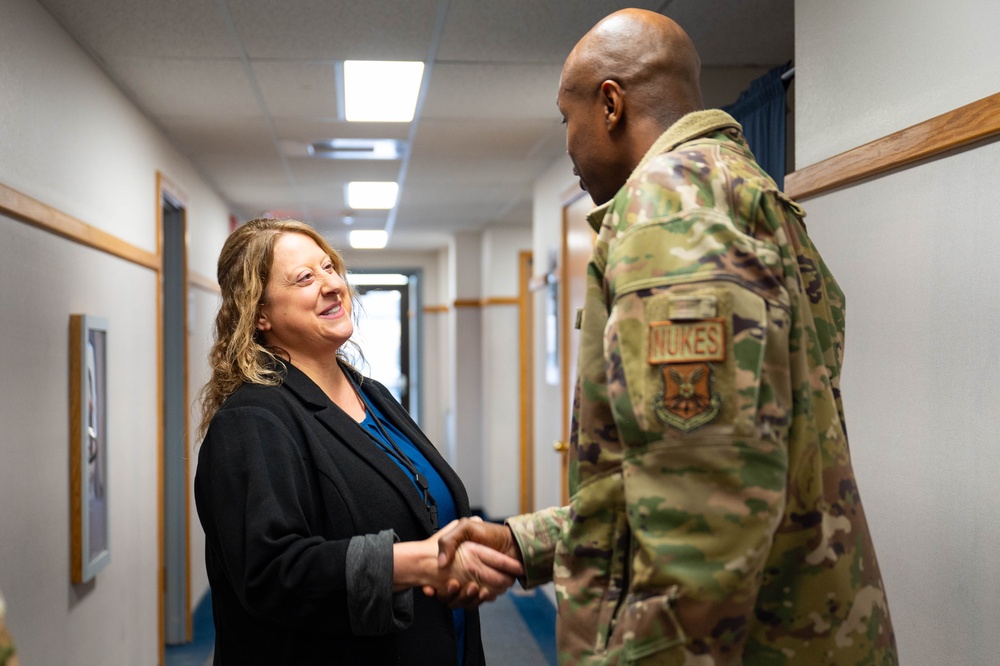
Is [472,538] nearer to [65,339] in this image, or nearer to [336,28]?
[65,339]

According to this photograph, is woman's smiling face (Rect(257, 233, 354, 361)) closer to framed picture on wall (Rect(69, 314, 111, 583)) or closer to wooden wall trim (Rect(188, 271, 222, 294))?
framed picture on wall (Rect(69, 314, 111, 583))

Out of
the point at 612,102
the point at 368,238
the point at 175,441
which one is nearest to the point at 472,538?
the point at 612,102

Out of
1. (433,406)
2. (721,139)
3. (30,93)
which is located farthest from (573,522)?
(433,406)

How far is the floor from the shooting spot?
4.45 metres

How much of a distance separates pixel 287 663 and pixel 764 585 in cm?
82

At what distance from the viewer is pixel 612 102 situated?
4.29 feet

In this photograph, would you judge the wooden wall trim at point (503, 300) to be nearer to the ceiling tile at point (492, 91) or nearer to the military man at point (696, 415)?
the ceiling tile at point (492, 91)

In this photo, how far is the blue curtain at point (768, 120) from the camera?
9.36ft

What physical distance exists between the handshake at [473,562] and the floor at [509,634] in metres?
2.90

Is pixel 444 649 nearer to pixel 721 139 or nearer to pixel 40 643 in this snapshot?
pixel 721 139

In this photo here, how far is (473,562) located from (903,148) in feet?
3.87

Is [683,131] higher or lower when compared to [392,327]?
higher

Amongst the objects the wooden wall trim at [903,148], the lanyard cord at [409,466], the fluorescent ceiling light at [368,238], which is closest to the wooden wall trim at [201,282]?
the fluorescent ceiling light at [368,238]

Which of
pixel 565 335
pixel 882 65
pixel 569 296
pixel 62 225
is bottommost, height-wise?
pixel 565 335
